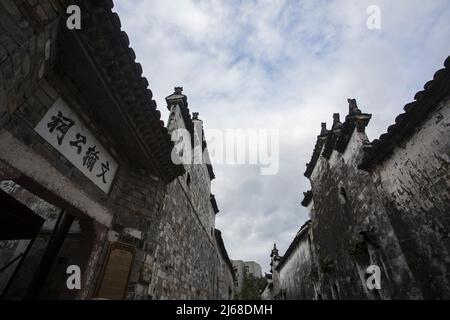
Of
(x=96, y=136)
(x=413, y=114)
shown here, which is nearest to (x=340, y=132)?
→ (x=413, y=114)

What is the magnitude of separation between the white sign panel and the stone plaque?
3.81 feet

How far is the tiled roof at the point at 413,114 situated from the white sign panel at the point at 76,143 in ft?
20.8

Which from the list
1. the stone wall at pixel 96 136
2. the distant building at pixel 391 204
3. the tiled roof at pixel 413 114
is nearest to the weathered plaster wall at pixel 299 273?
the distant building at pixel 391 204

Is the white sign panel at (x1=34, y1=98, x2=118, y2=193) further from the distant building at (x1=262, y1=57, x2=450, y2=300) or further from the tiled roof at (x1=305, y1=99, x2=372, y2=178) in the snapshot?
the tiled roof at (x1=305, y1=99, x2=372, y2=178)

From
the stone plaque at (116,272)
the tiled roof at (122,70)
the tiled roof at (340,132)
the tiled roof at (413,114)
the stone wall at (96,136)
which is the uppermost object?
the tiled roof at (340,132)

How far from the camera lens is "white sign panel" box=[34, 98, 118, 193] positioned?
3.45m

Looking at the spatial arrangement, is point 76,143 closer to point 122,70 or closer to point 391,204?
point 122,70

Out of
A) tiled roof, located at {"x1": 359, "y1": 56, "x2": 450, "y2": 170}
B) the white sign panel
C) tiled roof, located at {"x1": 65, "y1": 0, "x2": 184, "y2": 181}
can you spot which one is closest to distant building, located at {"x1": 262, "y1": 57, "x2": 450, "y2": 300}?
tiled roof, located at {"x1": 359, "y1": 56, "x2": 450, "y2": 170}

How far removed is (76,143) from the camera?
3926 mm

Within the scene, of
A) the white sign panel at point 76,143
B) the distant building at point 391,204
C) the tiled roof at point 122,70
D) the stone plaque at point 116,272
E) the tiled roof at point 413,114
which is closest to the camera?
the tiled roof at point 122,70

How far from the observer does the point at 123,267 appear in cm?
460

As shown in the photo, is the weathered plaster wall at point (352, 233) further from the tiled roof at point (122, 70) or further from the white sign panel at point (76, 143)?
the white sign panel at point (76, 143)

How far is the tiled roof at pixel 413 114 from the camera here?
15.3 feet
